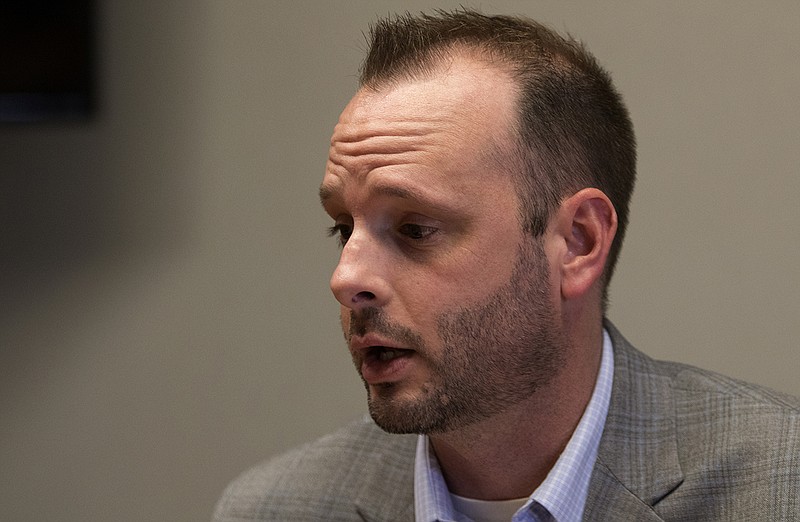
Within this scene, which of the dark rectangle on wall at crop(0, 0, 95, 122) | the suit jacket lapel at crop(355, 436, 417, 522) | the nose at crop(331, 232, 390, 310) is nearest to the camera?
the nose at crop(331, 232, 390, 310)

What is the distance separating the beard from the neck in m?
0.03

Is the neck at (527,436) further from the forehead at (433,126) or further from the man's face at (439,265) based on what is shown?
the forehead at (433,126)

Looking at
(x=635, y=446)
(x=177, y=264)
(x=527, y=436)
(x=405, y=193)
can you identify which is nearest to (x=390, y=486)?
(x=527, y=436)

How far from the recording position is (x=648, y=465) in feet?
4.61

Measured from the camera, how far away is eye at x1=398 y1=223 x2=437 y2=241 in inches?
53.2

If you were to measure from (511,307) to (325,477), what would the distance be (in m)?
0.46

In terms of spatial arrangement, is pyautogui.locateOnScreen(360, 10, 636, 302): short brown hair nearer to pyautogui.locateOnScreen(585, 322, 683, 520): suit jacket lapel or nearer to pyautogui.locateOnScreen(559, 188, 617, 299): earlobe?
pyautogui.locateOnScreen(559, 188, 617, 299): earlobe

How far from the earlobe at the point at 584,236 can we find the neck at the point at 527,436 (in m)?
0.10

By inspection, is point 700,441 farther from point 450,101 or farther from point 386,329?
point 450,101

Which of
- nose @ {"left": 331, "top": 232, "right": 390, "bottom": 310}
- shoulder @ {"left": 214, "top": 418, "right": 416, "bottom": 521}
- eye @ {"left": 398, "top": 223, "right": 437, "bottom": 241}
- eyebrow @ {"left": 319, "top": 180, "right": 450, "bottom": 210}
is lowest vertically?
shoulder @ {"left": 214, "top": 418, "right": 416, "bottom": 521}

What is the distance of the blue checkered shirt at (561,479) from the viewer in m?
1.38

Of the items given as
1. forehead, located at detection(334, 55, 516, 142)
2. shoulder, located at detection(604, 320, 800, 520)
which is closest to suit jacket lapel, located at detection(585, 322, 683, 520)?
shoulder, located at detection(604, 320, 800, 520)

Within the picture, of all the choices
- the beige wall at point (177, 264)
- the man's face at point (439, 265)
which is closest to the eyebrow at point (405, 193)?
the man's face at point (439, 265)

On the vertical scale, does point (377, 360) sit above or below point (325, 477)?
above
